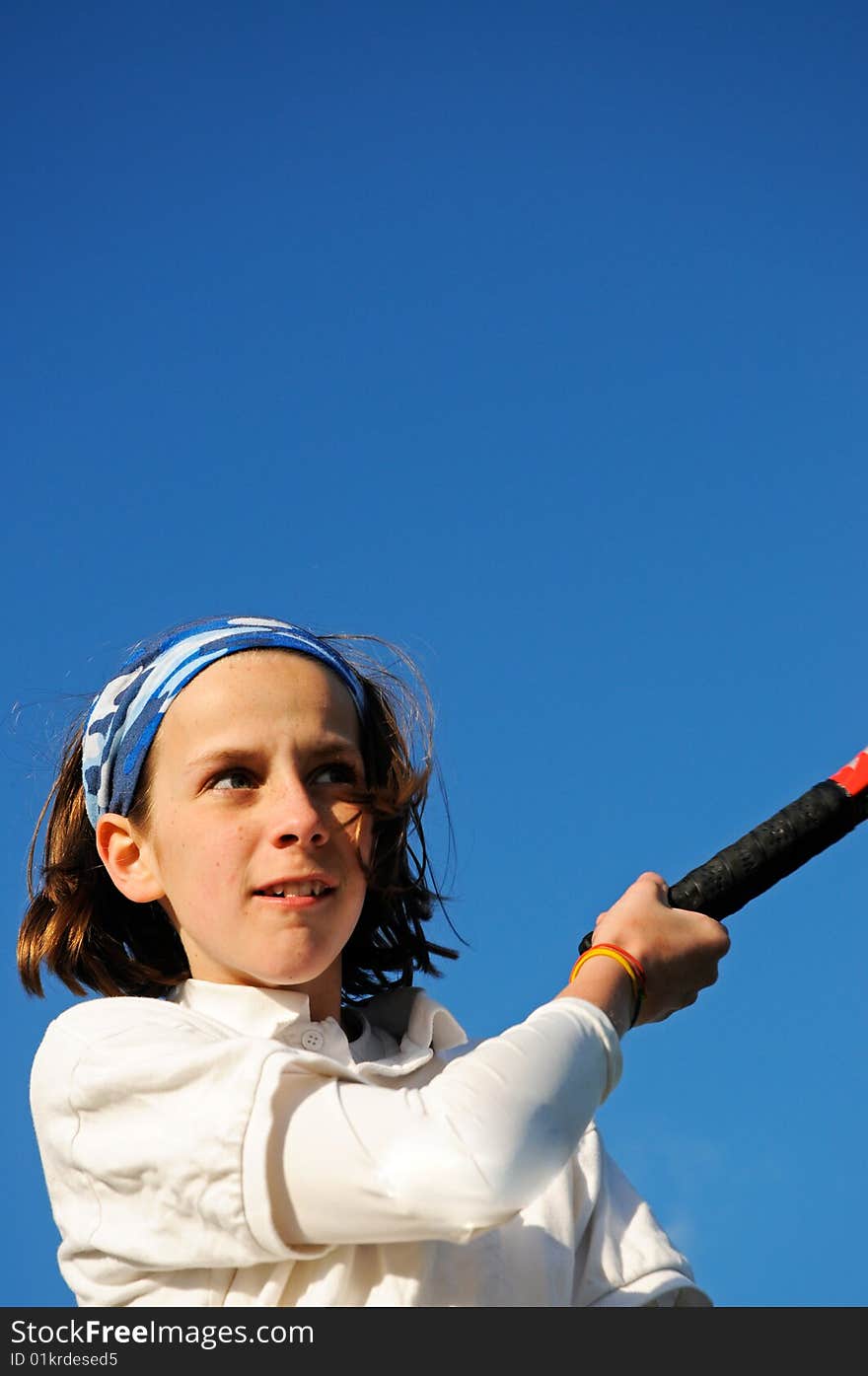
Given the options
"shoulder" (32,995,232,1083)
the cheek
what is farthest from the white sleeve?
the cheek

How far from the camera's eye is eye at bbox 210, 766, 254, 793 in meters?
4.27

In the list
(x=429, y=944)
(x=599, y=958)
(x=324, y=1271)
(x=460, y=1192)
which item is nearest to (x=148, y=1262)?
(x=324, y=1271)

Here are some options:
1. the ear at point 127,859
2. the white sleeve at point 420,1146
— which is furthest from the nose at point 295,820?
the white sleeve at point 420,1146

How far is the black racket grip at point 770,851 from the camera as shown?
411 cm

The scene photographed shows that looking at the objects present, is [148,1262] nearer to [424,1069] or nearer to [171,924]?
[424,1069]

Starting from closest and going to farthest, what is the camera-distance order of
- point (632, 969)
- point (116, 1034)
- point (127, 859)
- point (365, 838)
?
point (116, 1034)
point (632, 969)
point (365, 838)
point (127, 859)

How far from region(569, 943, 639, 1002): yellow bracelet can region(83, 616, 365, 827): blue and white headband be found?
1100mm

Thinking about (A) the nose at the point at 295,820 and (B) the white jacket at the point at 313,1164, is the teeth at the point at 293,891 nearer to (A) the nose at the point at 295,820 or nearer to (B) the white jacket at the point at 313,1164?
(A) the nose at the point at 295,820

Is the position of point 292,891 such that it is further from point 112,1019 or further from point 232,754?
point 112,1019

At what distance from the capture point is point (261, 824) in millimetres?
4160

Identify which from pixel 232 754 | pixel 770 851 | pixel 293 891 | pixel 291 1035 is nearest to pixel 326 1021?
pixel 291 1035

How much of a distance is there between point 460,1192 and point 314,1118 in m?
0.38

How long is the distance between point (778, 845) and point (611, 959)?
56 cm

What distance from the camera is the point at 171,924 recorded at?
4.85 m
